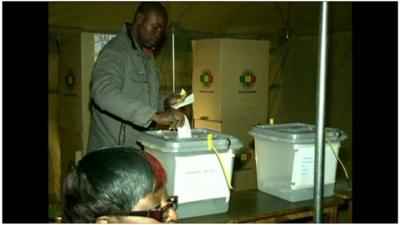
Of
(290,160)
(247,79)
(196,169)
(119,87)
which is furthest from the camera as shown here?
(247,79)

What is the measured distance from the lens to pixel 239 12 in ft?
14.5

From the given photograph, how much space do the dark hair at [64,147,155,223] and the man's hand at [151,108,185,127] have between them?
2.69 ft

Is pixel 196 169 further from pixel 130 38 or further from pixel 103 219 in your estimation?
pixel 130 38

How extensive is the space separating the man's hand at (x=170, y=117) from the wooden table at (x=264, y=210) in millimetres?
426

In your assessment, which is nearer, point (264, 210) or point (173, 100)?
point (264, 210)

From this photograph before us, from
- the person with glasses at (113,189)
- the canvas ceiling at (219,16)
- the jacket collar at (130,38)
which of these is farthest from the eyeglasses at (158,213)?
the canvas ceiling at (219,16)

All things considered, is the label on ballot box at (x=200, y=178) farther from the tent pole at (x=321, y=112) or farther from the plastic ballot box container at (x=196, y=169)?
the tent pole at (x=321, y=112)

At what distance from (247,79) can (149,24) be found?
6.26 feet

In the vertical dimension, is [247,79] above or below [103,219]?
above

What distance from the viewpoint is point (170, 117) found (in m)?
2.12

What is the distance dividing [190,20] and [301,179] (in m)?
2.33

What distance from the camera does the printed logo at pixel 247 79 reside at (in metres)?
4.41

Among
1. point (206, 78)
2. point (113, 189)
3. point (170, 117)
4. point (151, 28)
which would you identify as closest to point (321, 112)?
point (113, 189)

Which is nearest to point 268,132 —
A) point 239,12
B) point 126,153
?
point 126,153
